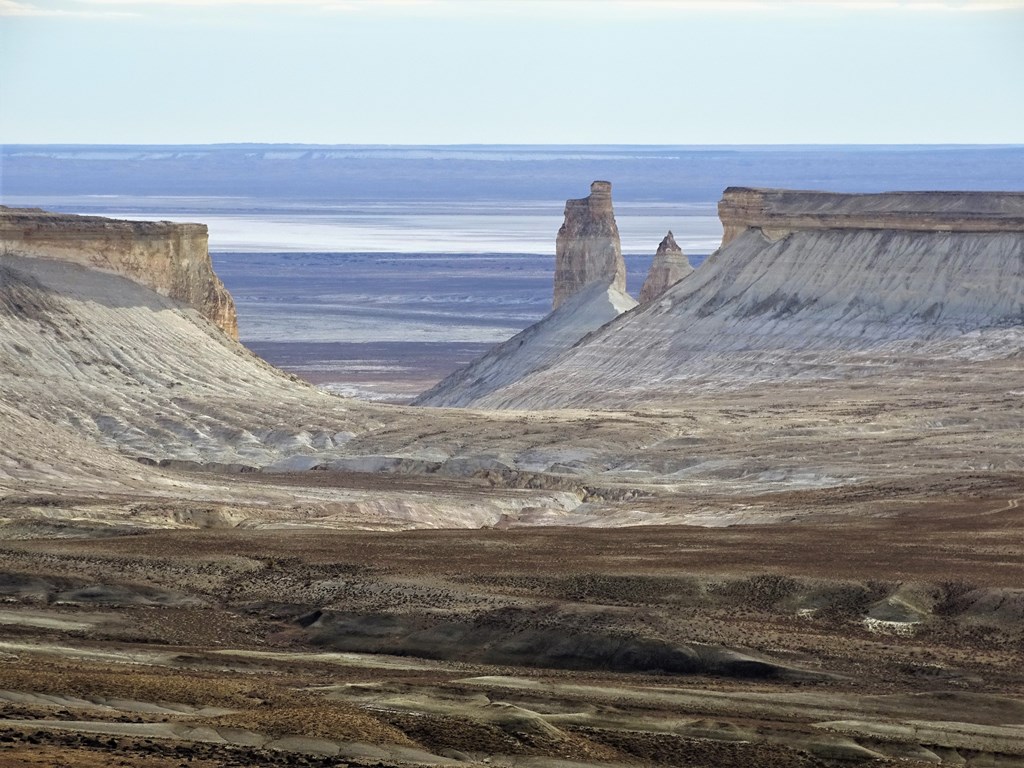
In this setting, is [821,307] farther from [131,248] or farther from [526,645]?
[526,645]

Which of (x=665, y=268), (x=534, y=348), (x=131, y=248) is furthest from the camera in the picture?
(x=665, y=268)

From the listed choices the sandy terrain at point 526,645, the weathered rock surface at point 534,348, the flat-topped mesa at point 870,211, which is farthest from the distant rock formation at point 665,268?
the sandy terrain at point 526,645

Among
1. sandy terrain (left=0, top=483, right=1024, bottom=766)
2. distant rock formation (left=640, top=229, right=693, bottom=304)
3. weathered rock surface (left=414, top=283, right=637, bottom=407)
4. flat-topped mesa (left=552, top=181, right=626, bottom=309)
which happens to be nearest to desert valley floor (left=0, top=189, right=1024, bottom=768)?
sandy terrain (left=0, top=483, right=1024, bottom=766)

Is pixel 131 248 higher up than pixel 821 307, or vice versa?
pixel 131 248

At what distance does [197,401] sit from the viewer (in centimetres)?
5903

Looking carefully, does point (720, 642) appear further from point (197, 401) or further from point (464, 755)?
point (197, 401)

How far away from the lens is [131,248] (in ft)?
209

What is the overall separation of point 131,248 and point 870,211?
28439 millimetres

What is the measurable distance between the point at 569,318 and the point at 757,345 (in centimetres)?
2067

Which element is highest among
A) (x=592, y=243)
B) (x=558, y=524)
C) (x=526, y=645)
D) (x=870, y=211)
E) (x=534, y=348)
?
(x=870, y=211)

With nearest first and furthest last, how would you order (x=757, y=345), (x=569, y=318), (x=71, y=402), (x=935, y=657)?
(x=935, y=657), (x=71, y=402), (x=757, y=345), (x=569, y=318)

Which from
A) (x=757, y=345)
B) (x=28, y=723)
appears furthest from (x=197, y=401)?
(x=28, y=723)

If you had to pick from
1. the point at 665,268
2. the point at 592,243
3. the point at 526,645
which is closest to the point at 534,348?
the point at 665,268

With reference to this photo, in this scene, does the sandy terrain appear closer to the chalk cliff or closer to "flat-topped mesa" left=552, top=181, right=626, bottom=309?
the chalk cliff
